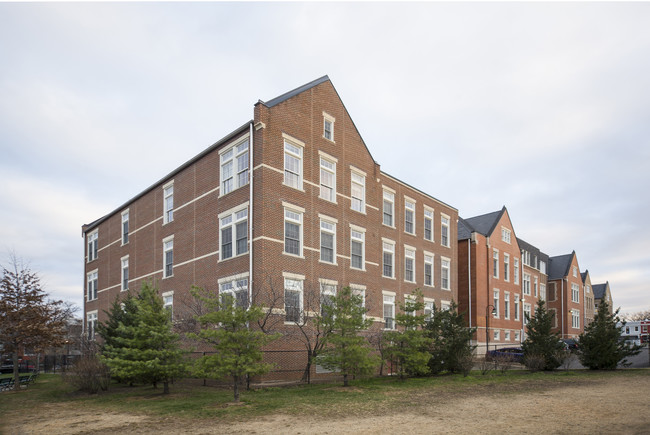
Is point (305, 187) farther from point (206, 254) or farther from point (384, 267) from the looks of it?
point (384, 267)

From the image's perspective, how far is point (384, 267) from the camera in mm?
34438

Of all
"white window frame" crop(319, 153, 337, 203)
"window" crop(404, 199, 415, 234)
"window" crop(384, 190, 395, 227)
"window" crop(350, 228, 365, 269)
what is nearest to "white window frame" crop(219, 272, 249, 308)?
"white window frame" crop(319, 153, 337, 203)

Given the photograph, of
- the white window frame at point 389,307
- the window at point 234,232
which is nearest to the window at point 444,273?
the white window frame at point 389,307

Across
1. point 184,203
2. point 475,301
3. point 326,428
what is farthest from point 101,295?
point 326,428

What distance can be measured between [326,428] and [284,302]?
12985mm

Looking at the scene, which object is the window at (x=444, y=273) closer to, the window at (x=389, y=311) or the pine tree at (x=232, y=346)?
the window at (x=389, y=311)

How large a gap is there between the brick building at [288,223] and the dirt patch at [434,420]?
9.24 metres

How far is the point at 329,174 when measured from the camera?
98.9 feet

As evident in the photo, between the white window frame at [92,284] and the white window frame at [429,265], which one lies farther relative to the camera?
the white window frame at [92,284]

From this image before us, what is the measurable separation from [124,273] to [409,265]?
70.9ft

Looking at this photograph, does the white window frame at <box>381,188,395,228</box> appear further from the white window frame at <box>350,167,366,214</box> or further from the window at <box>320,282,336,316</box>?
the window at <box>320,282,336,316</box>

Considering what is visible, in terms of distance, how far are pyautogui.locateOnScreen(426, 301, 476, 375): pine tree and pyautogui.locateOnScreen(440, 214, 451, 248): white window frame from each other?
15084 mm

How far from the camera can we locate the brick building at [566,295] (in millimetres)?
73438

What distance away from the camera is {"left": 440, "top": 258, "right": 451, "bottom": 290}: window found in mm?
41097
